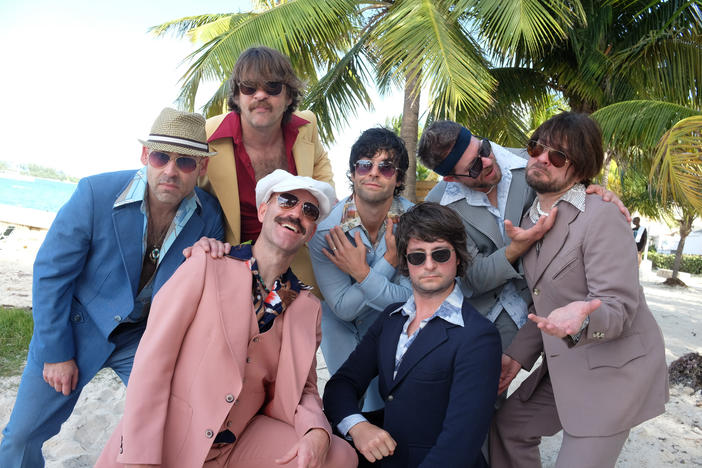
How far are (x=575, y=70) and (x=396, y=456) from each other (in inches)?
430

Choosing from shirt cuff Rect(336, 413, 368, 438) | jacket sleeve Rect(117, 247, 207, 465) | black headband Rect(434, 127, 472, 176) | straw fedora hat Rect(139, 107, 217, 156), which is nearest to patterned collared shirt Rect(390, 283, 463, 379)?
→ shirt cuff Rect(336, 413, 368, 438)

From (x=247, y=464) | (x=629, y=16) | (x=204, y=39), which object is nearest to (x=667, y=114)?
(x=629, y=16)

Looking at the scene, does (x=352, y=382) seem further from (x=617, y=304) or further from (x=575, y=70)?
(x=575, y=70)

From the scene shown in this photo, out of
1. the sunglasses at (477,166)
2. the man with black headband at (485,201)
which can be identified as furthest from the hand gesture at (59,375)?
the sunglasses at (477,166)

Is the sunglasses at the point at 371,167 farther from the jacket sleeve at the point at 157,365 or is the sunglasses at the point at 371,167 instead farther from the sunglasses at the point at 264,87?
the jacket sleeve at the point at 157,365

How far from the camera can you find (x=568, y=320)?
2131 mm

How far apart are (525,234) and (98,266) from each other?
7.80 feet

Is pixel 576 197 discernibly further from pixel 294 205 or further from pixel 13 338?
pixel 13 338

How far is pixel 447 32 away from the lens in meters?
8.25

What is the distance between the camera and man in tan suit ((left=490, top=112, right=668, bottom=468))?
2354 millimetres

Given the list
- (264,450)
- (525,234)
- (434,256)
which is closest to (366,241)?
(434,256)

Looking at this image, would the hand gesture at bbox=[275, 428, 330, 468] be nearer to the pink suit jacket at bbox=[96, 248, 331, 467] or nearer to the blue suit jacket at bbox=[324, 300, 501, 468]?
the pink suit jacket at bbox=[96, 248, 331, 467]

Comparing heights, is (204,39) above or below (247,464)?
above

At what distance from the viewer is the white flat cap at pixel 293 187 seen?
2.58m
